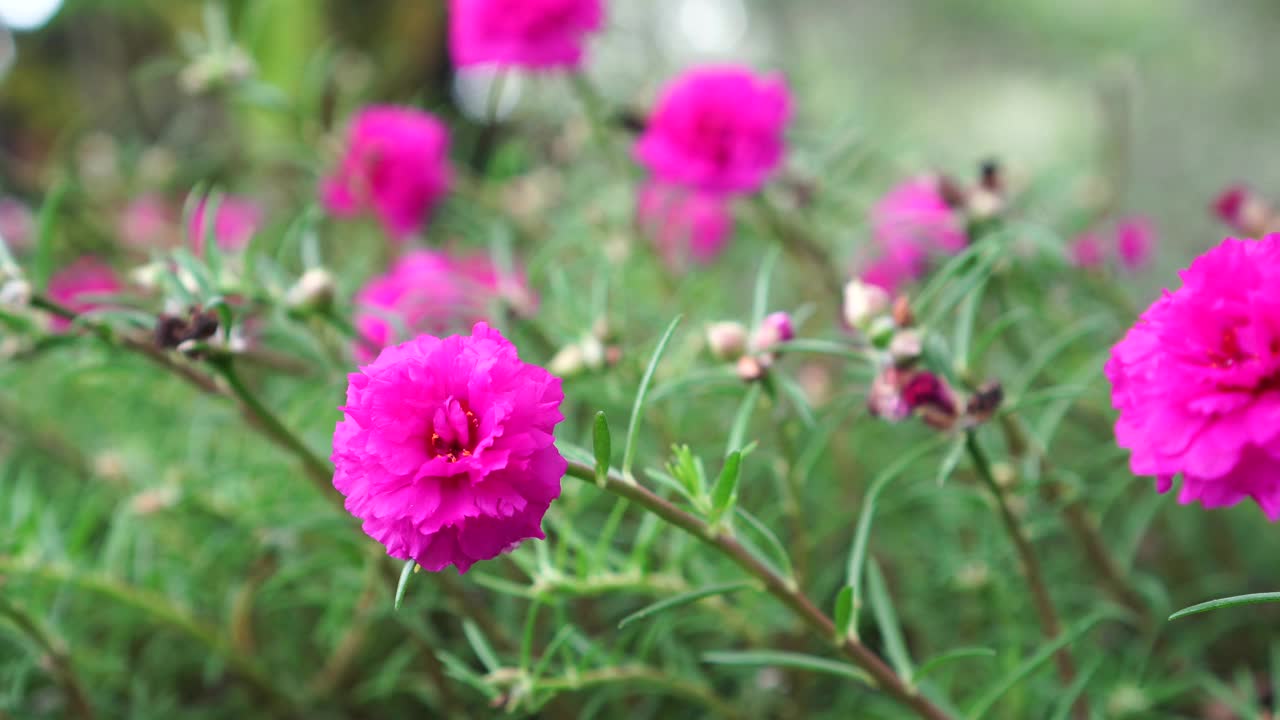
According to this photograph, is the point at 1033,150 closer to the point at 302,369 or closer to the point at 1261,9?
the point at 1261,9

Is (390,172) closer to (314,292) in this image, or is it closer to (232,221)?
(314,292)

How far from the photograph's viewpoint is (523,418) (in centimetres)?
38

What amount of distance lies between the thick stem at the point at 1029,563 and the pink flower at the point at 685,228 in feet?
1.92

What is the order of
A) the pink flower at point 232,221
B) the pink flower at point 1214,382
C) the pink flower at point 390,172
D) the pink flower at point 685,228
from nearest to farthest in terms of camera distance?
the pink flower at point 1214,382 → the pink flower at point 390,172 → the pink flower at point 685,228 → the pink flower at point 232,221

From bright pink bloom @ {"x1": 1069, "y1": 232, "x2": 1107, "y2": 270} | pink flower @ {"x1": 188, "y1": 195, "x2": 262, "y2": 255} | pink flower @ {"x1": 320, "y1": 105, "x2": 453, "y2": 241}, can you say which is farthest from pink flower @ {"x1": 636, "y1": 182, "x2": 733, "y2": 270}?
pink flower @ {"x1": 188, "y1": 195, "x2": 262, "y2": 255}

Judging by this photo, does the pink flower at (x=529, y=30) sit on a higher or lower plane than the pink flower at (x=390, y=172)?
higher

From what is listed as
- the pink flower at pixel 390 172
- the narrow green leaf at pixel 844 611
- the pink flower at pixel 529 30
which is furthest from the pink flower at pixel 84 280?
the narrow green leaf at pixel 844 611

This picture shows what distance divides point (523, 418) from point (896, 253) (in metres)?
0.66

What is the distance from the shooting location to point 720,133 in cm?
82

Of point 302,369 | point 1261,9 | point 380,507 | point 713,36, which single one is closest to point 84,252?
point 302,369

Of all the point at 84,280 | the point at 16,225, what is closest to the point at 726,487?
the point at 84,280

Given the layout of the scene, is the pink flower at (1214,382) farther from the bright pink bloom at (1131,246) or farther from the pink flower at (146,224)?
the pink flower at (146,224)

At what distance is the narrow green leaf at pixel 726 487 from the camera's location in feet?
1.42

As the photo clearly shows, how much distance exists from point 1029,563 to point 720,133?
0.40m
